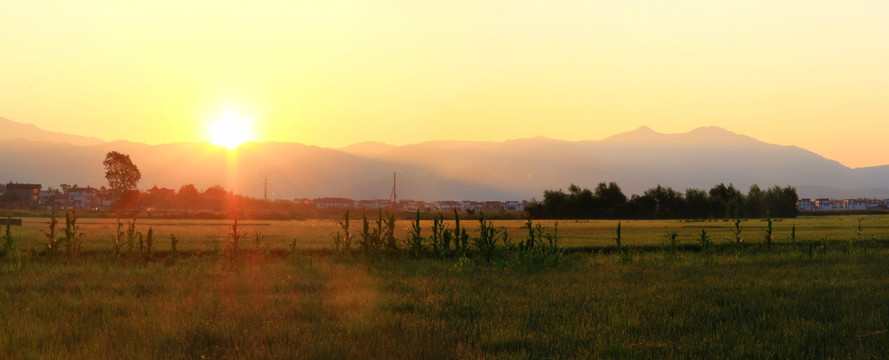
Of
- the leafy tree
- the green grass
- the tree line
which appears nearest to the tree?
the leafy tree

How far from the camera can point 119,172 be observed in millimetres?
155500

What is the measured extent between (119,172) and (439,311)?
162970 mm

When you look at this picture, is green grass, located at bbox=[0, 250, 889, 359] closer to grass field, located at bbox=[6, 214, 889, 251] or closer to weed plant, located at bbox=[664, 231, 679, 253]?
weed plant, located at bbox=[664, 231, 679, 253]

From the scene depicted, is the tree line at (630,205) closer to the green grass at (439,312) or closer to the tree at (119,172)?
the tree at (119,172)

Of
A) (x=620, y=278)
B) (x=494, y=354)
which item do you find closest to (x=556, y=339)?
(x=494, y=354)

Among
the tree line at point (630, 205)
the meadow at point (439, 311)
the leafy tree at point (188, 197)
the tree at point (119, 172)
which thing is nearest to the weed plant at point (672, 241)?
the meadow at point (439, 311)

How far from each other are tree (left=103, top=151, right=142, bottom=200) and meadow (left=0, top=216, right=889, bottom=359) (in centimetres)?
14798

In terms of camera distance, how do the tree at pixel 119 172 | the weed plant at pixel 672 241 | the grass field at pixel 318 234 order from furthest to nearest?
the tree at pixel 119 172, the grass field at pixel 318 234, the weed plant at pixel 672 241

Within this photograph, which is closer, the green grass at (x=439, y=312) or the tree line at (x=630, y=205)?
the green grass at (x=439, y=312)

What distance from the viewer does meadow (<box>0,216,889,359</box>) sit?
8.74 metres

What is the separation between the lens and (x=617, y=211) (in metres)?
125

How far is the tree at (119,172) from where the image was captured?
154125 millimetres

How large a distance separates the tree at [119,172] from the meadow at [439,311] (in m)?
148

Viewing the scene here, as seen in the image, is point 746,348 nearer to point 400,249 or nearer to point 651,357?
point 651,357
